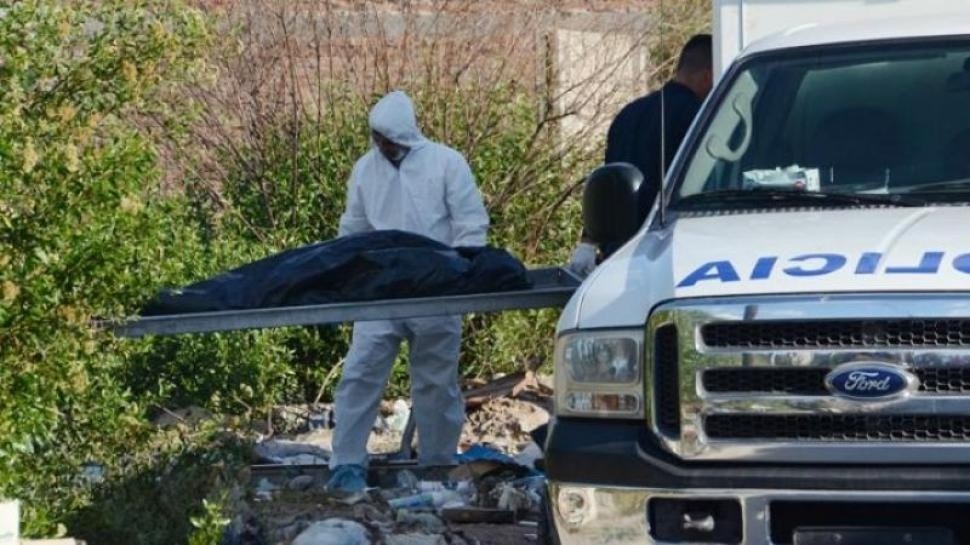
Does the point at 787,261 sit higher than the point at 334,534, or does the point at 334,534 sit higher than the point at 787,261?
the point at 787,261

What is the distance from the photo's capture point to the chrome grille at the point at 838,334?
210 inches

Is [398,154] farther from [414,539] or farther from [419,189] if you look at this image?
[414,539]

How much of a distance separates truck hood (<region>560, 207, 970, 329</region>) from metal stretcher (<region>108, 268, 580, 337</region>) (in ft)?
5.94

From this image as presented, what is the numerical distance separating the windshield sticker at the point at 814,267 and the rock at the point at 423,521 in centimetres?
300

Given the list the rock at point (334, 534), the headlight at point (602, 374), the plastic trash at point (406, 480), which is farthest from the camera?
the plastic trash at point (406, 480)

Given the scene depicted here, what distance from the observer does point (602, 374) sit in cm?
570

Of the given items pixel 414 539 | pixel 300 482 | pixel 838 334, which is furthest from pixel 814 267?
pixel 300 482

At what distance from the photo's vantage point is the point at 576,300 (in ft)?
19.4

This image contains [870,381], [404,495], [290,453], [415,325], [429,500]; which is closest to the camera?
[870,381]

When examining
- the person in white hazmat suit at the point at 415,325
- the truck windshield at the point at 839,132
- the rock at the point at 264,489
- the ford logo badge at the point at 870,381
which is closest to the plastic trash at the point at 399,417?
the person in white hazmat suit at the point at 415,325

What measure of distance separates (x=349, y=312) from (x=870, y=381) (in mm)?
2929

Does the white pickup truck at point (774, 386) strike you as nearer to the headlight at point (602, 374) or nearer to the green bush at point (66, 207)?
the headlight at point (602, 374)

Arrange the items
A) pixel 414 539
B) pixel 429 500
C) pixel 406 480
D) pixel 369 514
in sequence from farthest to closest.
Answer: pixel 406 480, pixel 429 500, pixel 369 514, pixel 414 539

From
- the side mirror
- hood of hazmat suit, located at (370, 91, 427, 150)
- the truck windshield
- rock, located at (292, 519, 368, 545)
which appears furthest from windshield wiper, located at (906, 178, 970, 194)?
hood of hazmat suit, located at (370, 91, 427, 150)
